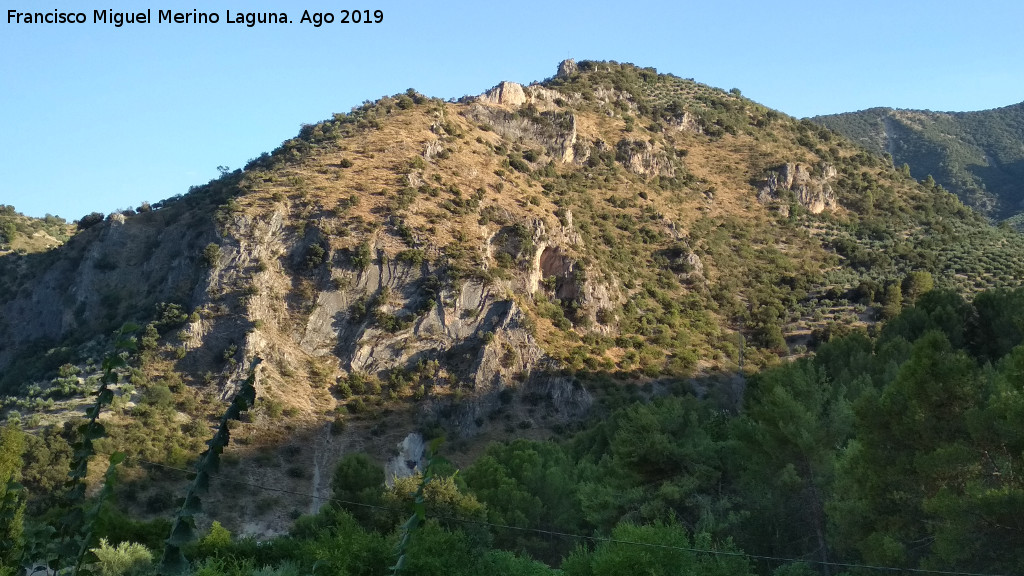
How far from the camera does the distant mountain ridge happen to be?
11025 centimetres

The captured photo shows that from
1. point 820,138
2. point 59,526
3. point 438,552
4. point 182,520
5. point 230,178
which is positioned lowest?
point 438,552

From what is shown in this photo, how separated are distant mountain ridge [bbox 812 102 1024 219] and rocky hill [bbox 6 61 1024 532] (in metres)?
25.2

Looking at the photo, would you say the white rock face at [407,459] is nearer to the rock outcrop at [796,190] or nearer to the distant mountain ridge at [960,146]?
the rock outcrop at [796,190]

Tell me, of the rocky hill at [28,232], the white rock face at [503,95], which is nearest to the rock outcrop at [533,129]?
the white rock face at [503,95]

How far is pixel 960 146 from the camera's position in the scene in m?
125

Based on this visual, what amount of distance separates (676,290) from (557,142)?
1984cm

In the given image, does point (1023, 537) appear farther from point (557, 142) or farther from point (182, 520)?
point (557, 142)

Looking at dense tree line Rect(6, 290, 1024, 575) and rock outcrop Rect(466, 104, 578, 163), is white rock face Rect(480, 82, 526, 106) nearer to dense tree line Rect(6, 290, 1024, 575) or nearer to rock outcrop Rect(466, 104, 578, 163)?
rock outcrop Rect(466, 104, 578, 163)

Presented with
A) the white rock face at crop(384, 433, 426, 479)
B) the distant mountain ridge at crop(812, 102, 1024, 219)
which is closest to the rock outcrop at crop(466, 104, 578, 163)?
the white rock face at crop(384, 433, 426, 479)

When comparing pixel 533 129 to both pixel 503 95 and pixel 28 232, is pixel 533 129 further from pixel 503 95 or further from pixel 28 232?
pixel 28 232

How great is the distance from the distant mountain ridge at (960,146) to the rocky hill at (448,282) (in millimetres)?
25235

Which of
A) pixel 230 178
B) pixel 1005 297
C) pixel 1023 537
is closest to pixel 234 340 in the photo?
pixel 230 178

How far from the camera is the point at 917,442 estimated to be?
21.9 metres

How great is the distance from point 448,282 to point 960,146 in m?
93.7
